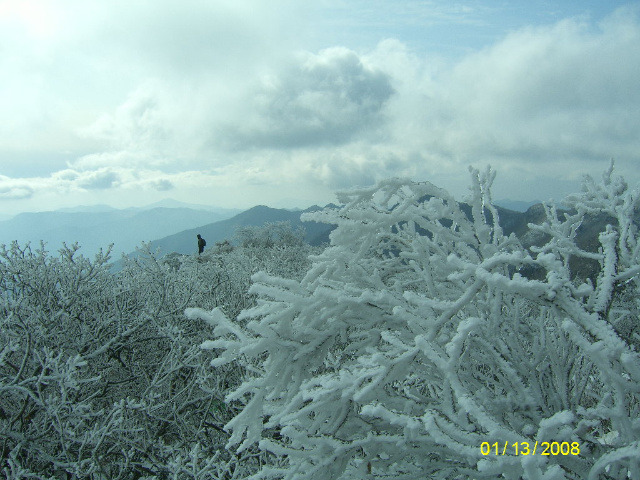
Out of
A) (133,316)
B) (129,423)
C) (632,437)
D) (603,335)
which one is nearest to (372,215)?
(603,335)

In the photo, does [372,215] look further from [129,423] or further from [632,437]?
[129,423]

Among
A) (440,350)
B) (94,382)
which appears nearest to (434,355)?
(440,350)

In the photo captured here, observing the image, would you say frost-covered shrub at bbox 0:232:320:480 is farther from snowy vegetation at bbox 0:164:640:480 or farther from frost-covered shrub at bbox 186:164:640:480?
frost-covered shrub at bbox 186:164:640:480

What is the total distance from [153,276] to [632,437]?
8752 mm

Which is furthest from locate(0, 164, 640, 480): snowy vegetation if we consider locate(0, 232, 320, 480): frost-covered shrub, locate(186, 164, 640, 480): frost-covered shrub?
locate(0, 232, 320, 480): frost-covered shrub

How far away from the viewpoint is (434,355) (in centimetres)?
204

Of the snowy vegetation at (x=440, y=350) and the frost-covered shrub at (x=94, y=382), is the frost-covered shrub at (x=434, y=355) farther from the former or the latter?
the frost-covered shrub at (x=94, y=382)

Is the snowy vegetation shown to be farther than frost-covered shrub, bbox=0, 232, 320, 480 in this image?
No

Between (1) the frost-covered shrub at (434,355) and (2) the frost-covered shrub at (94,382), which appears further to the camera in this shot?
(2) the frost-covered shrub at (94,382)

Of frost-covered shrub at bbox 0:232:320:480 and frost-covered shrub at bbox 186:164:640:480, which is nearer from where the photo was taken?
frost-covered shrub at bbox 186:164:640:480

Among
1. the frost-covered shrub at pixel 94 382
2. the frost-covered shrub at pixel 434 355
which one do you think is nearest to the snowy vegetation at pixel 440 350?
the frost-covered shrub at pixel 434 355

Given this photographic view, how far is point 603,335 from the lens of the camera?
72.3 inches

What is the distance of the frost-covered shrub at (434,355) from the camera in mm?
1978

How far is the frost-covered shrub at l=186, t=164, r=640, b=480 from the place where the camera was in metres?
1.98
